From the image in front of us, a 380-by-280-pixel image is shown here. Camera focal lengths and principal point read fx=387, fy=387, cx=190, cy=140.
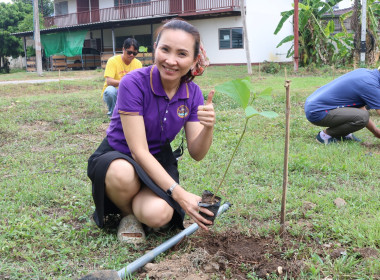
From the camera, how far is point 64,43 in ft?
66.4

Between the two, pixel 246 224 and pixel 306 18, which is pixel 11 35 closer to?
pixel 306 18

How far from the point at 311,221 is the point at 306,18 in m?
11.5

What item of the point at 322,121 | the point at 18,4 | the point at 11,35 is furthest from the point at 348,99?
the point at 18,4

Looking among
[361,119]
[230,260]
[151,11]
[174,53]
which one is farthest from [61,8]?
[230,260]

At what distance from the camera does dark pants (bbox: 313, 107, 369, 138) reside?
13.3 ft

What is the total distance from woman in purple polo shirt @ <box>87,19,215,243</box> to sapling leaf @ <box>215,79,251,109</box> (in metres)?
0.19

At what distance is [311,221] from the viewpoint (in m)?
2.24

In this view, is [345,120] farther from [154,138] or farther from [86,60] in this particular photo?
[86,60]

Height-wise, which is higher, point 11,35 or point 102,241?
point 11,35

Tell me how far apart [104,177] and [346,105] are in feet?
10.1

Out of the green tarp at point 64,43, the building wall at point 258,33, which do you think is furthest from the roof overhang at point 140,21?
the building wall at point 258,33

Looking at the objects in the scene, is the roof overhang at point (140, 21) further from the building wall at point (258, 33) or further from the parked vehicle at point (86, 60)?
the parked vehicle at point (86, 60)

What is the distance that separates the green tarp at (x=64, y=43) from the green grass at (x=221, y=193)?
1530 cm

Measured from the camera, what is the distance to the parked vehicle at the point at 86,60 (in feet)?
66.2
